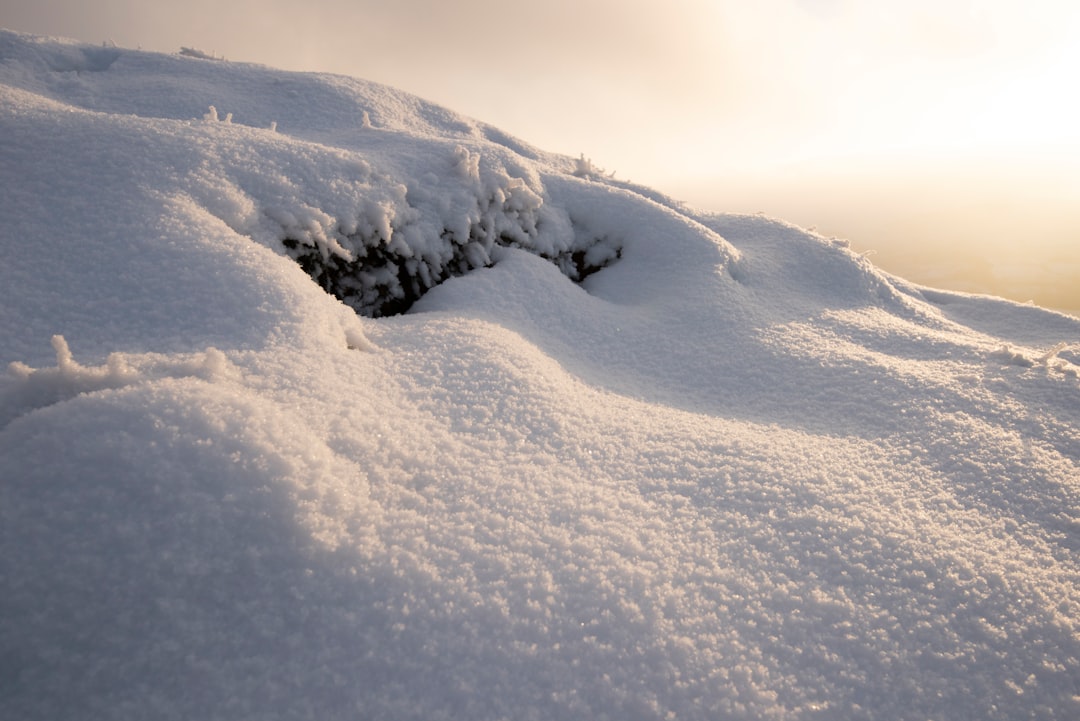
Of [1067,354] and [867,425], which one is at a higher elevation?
[1067,354]

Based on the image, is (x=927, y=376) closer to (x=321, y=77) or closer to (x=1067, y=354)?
(x=1067, y=354)

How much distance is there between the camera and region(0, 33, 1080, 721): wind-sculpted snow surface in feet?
4.99

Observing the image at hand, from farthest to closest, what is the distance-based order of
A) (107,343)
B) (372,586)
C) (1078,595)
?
1. (107,343)
2. (1078,595)
3. (372,586)

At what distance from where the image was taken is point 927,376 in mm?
4277

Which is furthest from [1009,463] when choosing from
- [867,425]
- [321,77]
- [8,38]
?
[8,38]

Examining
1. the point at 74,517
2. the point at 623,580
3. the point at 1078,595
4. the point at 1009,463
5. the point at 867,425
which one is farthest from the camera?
the point at 867,425

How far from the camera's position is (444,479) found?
2.31 metres

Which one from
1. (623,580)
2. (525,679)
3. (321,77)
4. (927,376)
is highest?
(321,77)

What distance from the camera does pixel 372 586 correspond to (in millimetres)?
1697

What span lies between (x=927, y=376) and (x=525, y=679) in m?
4.38

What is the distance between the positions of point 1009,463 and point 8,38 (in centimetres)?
1263

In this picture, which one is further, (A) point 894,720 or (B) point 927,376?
(B) point 927,376

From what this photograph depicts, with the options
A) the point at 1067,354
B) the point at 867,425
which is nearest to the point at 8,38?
the point at 867,425

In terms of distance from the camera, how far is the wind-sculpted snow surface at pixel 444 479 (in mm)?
1521
